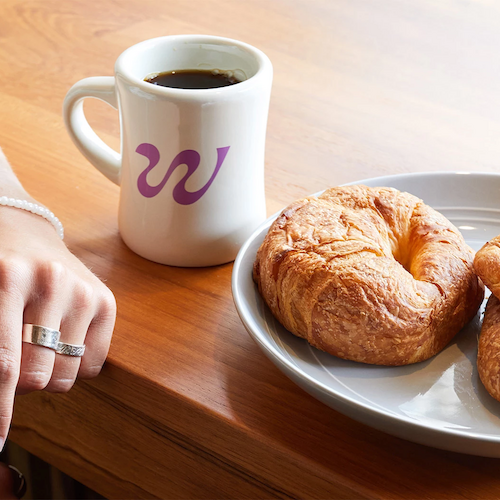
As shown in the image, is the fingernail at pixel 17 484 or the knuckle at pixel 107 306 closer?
the knuckle at pixel 107 306

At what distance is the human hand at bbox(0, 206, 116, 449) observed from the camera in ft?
1.76

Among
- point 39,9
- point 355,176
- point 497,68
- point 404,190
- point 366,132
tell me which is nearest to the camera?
point 404,190

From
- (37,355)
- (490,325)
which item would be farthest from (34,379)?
(490,325)

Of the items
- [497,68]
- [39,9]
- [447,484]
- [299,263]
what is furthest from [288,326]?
[39,9]

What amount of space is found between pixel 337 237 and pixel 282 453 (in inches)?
8.1

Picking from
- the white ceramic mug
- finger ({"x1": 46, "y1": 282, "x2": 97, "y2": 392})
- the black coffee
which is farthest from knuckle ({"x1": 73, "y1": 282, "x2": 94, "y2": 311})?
the black coffee

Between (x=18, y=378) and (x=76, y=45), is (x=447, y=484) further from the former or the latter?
(x=76, y=45)

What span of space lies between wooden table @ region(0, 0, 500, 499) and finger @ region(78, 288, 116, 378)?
2cm

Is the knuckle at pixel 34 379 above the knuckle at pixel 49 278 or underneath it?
underneath

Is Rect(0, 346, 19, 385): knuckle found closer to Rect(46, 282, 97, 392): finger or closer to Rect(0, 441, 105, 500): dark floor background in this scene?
Rect(46, 282, 97, 392): finger

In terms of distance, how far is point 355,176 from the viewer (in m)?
0.91

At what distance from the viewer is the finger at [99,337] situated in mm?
598

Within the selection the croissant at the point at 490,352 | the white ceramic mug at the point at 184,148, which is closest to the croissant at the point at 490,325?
the croissant at the point at 490,352

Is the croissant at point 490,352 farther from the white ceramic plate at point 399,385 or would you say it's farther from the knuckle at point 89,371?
the knuckle at point 89,371
